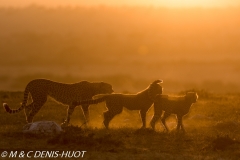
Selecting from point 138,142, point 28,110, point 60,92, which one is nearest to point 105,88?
point 60,92

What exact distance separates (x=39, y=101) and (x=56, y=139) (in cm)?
424

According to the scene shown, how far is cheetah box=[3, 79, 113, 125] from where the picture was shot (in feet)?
54.7

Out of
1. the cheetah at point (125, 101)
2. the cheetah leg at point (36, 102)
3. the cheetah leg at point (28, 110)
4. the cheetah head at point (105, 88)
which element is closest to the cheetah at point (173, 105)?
the cheetah at point (125, 101)

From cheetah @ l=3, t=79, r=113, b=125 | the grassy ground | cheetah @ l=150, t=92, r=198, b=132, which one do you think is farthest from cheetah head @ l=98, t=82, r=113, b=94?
cheetah @ l=150, t=92, r=198, b=132

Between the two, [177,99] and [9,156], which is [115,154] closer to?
[9,156]

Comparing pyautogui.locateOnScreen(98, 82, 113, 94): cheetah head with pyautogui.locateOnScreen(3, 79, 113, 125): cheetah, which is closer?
pyautogui.locateOnScreen(3, 79, 113, 125): cheetah

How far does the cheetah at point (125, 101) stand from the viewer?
15930 mm

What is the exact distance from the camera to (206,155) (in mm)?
12328

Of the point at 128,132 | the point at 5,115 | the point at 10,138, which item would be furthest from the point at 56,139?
the point at 5,115

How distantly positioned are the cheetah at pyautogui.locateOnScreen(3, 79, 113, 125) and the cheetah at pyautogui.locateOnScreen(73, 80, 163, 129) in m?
0.83

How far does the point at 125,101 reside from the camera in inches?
631

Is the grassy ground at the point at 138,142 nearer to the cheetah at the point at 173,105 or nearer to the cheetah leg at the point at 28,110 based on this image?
the cheetah at the point at 173,105

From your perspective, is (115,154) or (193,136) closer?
(115,154)

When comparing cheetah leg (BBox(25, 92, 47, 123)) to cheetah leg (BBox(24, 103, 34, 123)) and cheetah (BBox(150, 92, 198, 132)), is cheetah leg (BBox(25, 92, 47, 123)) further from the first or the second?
cheetah (BBox(150, 92, 198, 132))
